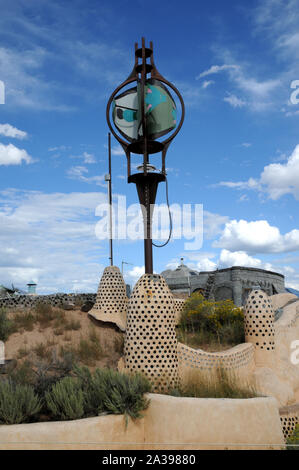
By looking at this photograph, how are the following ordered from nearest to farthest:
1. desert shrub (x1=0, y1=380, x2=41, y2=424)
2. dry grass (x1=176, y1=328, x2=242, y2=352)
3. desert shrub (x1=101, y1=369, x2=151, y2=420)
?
desert shrub (x1=0, y1=380, x2=41, y2=424) → desert shrub (x1=101, y1=369, x2=151, y2=420) → dry grass (x1=176, y1=328, x2=242, y2=352)

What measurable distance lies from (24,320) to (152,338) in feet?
18.7

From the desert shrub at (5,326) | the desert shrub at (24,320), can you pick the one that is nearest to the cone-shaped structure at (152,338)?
the desert shrub at (5,326)

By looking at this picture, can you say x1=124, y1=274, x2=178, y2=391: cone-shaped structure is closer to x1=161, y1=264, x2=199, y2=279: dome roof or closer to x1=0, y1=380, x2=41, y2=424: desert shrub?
x1=0, y1=380, x2=41, y2=424: desert shrub

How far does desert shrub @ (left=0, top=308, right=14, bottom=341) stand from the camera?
10.5m

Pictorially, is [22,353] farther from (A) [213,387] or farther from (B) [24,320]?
(A) [213,387]

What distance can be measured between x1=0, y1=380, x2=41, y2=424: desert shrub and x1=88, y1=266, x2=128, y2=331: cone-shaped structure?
5514 mm

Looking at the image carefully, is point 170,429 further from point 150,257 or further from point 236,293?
point 236,293

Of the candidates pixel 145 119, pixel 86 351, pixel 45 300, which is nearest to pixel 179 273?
pixel 45 300

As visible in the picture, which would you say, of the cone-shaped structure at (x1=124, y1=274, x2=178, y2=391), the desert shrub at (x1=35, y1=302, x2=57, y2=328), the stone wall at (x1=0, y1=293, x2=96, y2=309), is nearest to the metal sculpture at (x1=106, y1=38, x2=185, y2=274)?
the cone-shaped structure at (x1=124, y1=274, x2=178, y2=391)

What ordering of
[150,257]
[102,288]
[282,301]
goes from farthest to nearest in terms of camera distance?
[282,301] < [102,288] < [150,257]

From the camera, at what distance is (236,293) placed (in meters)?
20.8

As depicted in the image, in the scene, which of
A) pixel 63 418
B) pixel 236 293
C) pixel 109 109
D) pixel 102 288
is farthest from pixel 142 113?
pixel 236 293

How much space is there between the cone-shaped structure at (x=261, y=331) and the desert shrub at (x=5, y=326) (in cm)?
612
